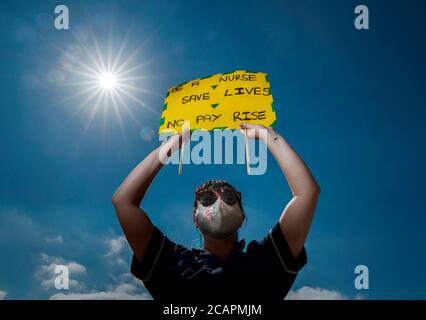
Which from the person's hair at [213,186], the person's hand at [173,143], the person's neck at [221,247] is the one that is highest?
the person's hand at [173,143]

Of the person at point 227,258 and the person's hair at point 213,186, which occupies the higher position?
the person's hair at point 213,186

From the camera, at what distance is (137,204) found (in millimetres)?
4387

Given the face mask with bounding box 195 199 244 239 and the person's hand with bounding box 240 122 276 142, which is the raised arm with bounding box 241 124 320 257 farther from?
the face mask with bounding box 195 199 244 239

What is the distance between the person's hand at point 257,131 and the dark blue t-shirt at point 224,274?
3.64ft

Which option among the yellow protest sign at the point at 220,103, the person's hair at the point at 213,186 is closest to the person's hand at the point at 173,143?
the yellow protest sign at the point at 220,103

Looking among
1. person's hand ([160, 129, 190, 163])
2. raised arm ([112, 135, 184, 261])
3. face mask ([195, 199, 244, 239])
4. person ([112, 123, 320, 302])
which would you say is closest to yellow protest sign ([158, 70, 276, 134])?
person's hand ([160, 129, 190, 163])

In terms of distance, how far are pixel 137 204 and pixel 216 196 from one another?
990mm

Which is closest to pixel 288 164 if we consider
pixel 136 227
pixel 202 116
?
pixel 202 116

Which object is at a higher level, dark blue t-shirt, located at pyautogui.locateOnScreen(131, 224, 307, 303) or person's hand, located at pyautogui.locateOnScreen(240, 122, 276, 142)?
person's hand, located at pyautogui.locateOnScreen(240, 122, 276, 142)

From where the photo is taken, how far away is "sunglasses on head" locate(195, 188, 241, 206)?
4750 millimetres

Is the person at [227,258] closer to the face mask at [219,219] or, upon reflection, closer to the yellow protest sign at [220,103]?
the face mask at [219,219]

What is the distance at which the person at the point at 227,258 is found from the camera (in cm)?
419

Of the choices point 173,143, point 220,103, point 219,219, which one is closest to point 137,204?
point 173,143
